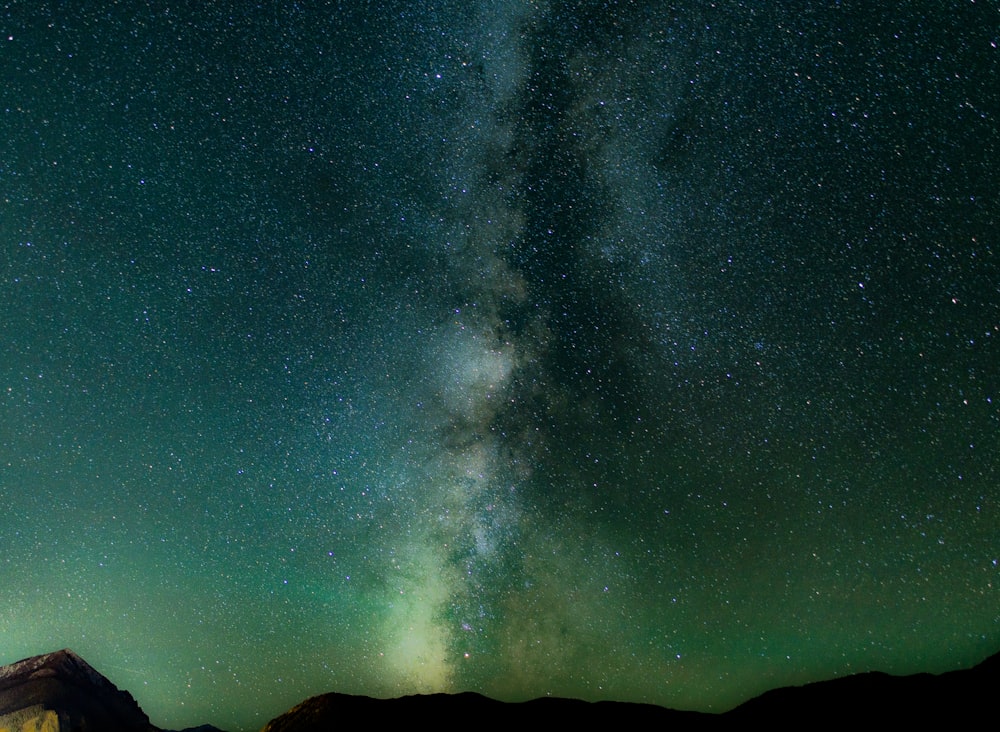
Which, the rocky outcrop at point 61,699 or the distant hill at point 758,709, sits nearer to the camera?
the distant hill at point 758,709

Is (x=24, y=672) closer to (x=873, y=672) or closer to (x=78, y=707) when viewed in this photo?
(x=78, y=707)

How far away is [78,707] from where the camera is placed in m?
14.2

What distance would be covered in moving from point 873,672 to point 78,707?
18.8 meters

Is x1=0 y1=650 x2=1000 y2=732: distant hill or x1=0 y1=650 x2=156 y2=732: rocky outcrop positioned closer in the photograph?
x1=0 y1=650 x2=1000 y2=732: distant hill

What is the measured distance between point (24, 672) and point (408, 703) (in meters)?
12.2

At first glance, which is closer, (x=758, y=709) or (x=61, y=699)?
(x=758, y=709)

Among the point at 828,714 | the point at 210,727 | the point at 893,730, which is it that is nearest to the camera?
the point at 893,730

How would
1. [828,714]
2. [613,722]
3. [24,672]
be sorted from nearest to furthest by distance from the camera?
[828,714]
[613,722]
[24,672]

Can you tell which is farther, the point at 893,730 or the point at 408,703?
the point at 408,703

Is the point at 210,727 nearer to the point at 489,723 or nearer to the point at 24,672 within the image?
the point at 24,672

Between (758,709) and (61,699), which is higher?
(61,699)

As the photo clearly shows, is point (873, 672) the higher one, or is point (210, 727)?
point (873, 672)

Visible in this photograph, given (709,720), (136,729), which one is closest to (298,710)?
(709,720)

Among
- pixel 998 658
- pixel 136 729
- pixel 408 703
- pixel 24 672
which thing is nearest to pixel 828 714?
pixel 998 658
